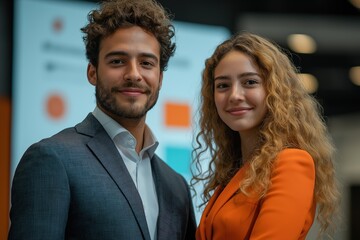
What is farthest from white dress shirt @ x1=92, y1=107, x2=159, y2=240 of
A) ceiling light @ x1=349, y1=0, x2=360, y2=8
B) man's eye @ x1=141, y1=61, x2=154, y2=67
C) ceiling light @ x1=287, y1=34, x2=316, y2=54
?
ceiling light @ x1=287, y1=34, x2=316, y2=54

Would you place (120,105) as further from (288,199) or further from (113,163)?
(288,199)

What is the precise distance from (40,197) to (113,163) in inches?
13.1

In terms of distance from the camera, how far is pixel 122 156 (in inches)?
96.0

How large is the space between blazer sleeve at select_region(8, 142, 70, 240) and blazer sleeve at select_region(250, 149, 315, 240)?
0.67m

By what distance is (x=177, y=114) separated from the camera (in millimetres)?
4594

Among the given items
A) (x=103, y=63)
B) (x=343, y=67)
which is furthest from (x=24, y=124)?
(x=343, y=67)

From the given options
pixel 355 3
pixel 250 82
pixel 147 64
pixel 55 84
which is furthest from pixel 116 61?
pixel 355 3

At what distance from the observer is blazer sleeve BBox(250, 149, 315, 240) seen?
2.14 m

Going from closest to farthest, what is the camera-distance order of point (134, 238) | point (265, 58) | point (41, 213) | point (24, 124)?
point (41, 213)
point (134, 238)
point (265, 58)
point (24, 124)

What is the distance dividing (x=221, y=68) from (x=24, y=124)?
194cm

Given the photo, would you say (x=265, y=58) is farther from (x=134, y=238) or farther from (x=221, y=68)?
(x=134, y=238)

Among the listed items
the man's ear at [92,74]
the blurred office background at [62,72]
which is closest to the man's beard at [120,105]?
the man's ear at [92,74]

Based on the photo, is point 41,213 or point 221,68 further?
point 221,68

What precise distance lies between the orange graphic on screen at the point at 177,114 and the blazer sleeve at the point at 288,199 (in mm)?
2331
